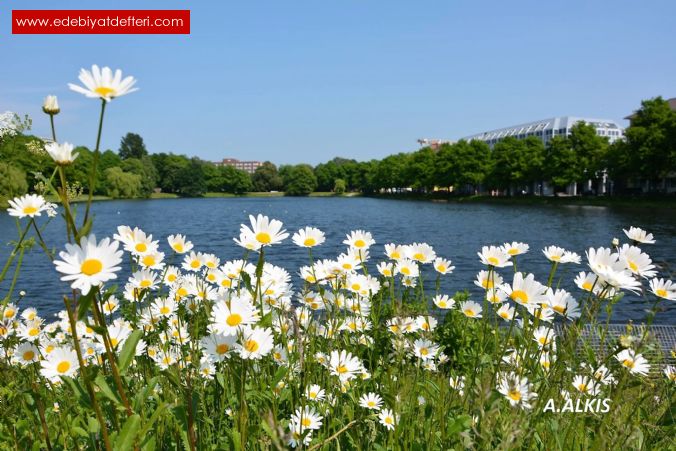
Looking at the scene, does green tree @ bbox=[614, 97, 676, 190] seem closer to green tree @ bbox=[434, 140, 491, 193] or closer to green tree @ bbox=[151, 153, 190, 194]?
green tree @ bbox=[434, 140, 491, 193]

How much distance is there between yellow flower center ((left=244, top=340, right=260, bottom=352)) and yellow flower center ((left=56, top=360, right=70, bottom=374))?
4.03 feet

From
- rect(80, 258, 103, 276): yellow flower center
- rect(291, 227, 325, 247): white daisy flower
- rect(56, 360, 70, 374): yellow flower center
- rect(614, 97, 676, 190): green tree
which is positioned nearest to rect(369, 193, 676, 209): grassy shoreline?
rect(614, 97, 676, 190): green tree

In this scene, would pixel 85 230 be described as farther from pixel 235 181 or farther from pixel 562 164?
pixel 235 181

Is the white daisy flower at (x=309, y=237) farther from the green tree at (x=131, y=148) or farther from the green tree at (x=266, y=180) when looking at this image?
the green tree at (x=131, y=148)

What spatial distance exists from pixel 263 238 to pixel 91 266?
1.01 m

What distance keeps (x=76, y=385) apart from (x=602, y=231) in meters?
31.6

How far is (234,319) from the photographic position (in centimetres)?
172

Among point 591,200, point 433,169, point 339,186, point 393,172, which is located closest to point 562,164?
point 591,200

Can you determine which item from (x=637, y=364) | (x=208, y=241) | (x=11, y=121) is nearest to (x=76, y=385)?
(x=637, y=364)

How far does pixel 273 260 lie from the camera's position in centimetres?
1631

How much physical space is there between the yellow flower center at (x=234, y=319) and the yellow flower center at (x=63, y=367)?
1.16m

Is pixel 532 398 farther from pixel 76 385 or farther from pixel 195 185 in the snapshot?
pixel 195 185

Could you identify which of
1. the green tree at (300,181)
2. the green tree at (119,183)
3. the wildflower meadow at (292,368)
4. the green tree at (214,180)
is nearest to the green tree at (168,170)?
the green tree at (214,180)

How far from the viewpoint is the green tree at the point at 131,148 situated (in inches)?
5635
